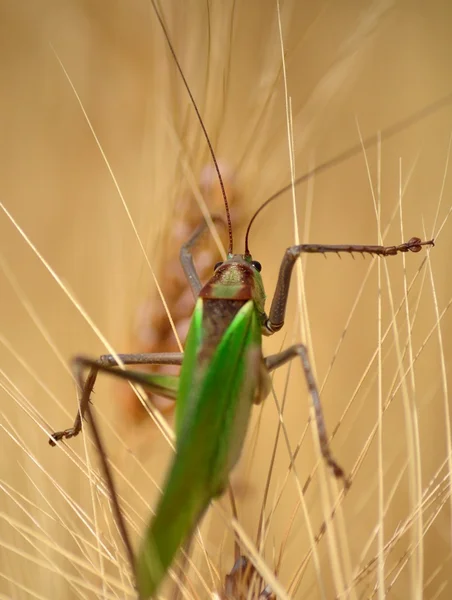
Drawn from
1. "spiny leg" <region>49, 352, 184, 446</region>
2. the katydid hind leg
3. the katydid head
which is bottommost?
the katydid hind leg

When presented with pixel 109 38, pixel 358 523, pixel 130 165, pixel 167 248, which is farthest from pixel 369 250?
pixel 109 38

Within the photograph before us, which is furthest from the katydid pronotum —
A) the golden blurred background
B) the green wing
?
the golden blurred background

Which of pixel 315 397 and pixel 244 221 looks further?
pixel 244 221

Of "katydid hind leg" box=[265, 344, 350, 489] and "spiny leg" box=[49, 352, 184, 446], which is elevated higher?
"spiny leg" box=[49, 352, 184, 446]

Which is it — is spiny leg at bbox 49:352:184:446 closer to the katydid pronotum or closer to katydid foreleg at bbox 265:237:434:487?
the katydid pronotum

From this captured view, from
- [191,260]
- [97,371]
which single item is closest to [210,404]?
[97,371]

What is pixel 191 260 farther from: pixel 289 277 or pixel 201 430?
pixel 201 430

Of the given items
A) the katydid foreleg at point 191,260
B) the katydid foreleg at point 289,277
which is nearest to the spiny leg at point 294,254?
the katydid foreleg at point 289,277

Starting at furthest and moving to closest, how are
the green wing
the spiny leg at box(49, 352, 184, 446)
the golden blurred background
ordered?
the golden blurred background → the spiny leg at box(49, 352, 184, 446) → the green wing
